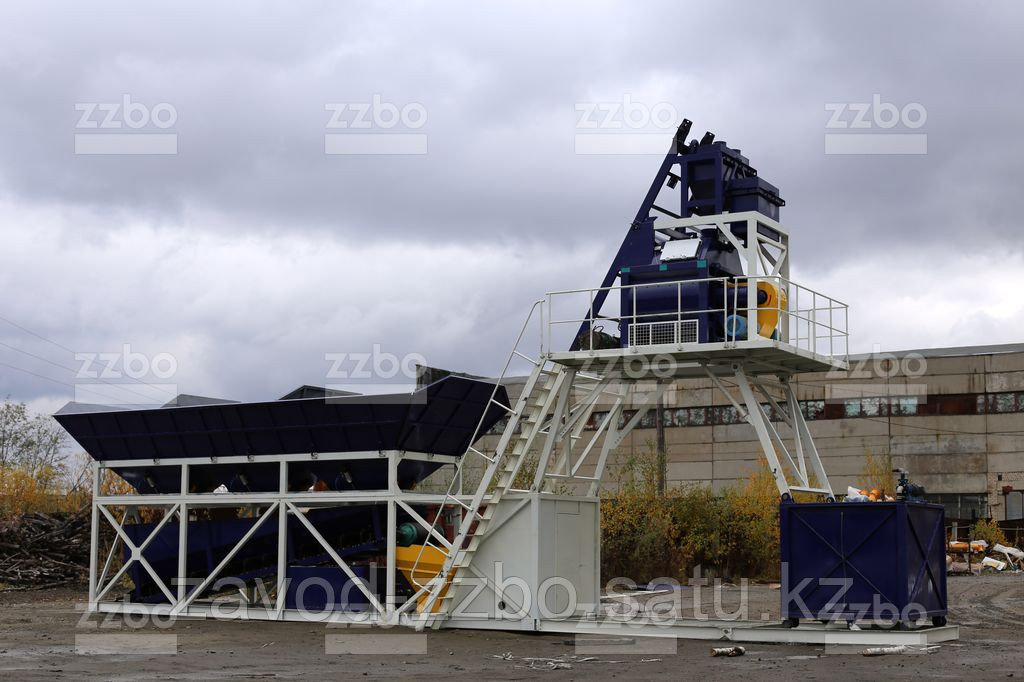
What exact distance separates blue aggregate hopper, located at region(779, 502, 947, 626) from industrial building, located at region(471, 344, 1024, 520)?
1207 inches

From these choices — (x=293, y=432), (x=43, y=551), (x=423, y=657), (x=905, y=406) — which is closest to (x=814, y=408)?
(x=905, y=406)

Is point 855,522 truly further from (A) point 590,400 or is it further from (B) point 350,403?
(B) point 350,403

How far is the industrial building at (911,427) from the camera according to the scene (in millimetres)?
47719

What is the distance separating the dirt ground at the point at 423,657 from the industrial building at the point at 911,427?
88.6 feet

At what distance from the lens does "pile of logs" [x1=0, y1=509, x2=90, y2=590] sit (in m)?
30.6

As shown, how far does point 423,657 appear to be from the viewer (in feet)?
55.9

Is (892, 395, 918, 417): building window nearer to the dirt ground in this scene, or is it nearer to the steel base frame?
the dirt ground

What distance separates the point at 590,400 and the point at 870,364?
105 ft

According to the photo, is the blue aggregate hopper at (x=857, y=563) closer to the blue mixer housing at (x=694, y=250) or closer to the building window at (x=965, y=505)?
the blue mixer housing at (x=694, y=250)

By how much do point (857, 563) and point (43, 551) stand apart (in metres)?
21.7

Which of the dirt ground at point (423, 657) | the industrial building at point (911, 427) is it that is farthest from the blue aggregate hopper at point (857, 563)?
the industrial building at point (911, 427)

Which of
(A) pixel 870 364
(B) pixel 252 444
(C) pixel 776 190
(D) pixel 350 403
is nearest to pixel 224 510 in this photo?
(B) pixel 252 444

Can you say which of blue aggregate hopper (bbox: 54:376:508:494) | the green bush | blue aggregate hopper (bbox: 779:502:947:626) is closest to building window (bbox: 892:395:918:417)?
the green bush

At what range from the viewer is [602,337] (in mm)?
20984
